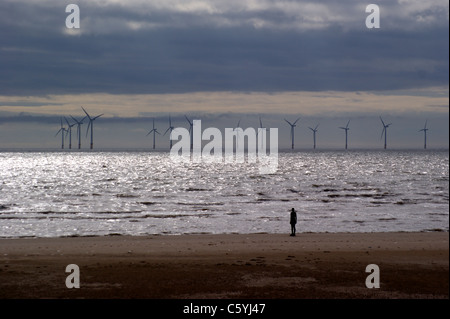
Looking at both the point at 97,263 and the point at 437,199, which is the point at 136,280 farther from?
the point at 437,199

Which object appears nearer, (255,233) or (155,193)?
(255,233)

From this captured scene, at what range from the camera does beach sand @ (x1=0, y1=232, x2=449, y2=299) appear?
69.1 ft

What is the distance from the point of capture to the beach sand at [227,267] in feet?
69.1

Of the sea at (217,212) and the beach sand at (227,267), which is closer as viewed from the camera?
the beach sand at (227,267)

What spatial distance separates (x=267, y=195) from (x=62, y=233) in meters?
48.1

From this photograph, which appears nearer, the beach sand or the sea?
the beach sand

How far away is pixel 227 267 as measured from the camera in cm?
2650

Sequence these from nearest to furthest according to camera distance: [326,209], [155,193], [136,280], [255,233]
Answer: [136,280] < [255,233] < [326,209] < [155,193]

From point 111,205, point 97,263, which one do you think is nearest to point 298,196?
point 111,205

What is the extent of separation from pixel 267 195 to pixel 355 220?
35330 millimetres

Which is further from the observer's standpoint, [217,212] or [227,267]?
[217,212]
